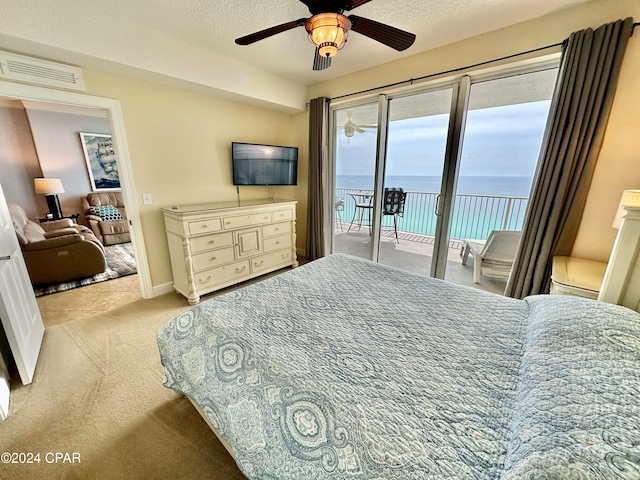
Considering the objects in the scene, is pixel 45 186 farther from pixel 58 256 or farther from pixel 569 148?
pixel 569 148

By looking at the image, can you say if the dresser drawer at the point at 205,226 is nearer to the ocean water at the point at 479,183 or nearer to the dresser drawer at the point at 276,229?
the dresser drawer at the point at 276,229

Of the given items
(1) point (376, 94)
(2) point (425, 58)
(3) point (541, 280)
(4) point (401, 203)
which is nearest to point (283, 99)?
(1) point (376, 94)

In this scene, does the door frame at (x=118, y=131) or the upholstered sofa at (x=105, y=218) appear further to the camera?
the upholstered sofa at (x=105, y=218)

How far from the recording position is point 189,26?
85.1 inches

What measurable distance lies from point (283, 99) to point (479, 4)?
224 centimetres

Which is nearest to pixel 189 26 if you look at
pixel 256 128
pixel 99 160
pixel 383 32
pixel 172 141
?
pixel 172 141

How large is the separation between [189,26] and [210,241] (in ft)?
6.48

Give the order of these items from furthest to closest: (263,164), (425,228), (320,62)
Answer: (425,228)
(263,164)
(320,62)

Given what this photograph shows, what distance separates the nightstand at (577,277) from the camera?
5.26ft

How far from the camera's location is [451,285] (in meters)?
1.69

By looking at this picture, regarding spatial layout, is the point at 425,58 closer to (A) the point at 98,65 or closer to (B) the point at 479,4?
(B) the point at 479,4

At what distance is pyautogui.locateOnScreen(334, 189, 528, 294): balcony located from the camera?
2949mm

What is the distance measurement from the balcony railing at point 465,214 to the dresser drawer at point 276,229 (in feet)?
3.17

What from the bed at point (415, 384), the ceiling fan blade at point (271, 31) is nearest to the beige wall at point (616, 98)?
the bed at point (415, 384)
